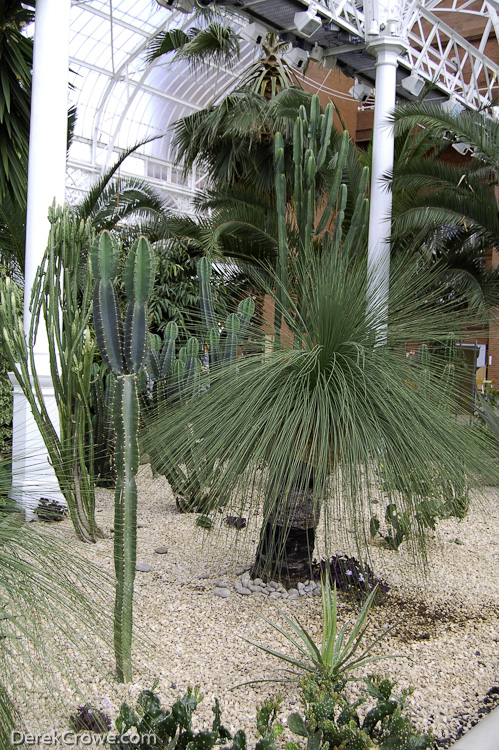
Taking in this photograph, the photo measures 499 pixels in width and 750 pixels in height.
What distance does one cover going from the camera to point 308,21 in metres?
7.08

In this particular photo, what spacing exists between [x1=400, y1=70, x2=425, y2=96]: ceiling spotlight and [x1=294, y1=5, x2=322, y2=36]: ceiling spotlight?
1873 mm

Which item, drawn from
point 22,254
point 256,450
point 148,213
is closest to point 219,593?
point 256,450

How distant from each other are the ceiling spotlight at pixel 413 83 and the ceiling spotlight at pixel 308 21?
6.15 ft

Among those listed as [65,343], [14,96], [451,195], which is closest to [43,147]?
[14,96]

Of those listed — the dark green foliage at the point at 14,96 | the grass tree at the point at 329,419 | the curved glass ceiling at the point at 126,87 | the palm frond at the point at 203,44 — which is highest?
the curved glass ceiling at the point at 126,87

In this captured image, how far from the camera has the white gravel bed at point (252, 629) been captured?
2369 mm

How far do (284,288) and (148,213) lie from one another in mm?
5842

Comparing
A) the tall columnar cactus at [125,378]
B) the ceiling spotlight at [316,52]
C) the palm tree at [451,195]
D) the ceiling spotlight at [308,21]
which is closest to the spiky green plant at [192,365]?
the tall columnar cactus at [125,378]

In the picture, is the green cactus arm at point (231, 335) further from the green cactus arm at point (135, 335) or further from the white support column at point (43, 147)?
the white support column at point (43, 147)

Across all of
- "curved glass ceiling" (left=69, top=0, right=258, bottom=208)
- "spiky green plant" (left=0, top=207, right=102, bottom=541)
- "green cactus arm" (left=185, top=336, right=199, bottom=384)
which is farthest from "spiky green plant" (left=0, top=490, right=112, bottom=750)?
"curved glass ceiling" (left=69, top=0, right=258, bottom=208)

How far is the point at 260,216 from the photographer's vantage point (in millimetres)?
7676

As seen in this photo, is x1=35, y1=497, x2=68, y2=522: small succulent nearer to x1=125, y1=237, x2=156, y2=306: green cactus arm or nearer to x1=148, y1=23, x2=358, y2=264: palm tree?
x1=125, y1=237, x2=156, y2=306: green cactus arm

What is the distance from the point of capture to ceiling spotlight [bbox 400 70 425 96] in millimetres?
8625

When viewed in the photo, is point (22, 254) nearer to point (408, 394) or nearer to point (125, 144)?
point (408, 394)
